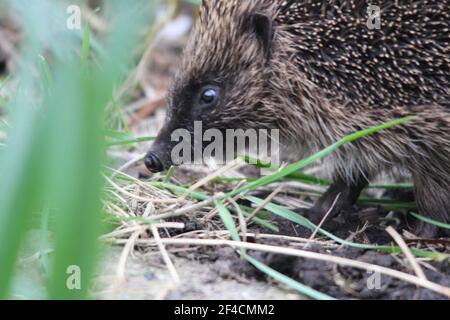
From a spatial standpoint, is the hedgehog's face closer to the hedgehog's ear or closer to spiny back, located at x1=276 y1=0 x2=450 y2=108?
the hedgehog's ear

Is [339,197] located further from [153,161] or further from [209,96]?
[153,161]

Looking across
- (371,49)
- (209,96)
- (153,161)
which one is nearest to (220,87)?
(209,96)

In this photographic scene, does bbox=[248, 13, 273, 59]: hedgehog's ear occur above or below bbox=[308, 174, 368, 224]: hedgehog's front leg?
above

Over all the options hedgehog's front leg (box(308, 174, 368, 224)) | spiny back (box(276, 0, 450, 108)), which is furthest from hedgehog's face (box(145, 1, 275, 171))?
hedgehog's front leg (box(308, 174, 368, 224))

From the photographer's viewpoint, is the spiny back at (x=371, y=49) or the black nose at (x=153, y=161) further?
the black nose at (x=153, y=161)

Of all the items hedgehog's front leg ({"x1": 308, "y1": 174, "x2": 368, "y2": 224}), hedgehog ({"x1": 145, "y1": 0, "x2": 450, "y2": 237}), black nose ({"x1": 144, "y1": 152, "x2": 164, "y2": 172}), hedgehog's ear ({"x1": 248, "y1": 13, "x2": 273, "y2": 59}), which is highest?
hedgehog's ear ({"x1": 248, "y1": 13, "x2": 273, "y2": 59})

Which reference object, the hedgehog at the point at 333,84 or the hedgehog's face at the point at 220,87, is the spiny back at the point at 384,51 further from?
the hedgehog's face at the point at 220,87

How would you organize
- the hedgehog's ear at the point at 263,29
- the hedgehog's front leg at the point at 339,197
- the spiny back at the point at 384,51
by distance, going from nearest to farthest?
the spiny back at the point at 384,51
the hedgehog's ear at the point at 263,29
the hedgehog's front leg at the point at 339,197

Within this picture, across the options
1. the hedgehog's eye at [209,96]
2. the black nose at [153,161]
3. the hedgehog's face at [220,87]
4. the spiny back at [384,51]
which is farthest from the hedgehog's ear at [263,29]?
the black nose at [153,161]

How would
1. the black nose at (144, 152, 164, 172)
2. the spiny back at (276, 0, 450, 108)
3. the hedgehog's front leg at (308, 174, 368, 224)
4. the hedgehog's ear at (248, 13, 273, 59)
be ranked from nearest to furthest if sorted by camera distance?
the spiny back at (276, 0, 450, 108) < the hedgehog's ear at (248, 13, 273, 59) < the black nose at (144, 152, 164, 172) < the hedgehog's front leg at (308, 174, 368, 224)
